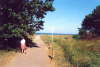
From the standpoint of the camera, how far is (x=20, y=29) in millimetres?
26766

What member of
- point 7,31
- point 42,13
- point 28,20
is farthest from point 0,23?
point 42,13

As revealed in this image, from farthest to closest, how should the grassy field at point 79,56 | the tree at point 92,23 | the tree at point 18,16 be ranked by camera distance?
the tree at point 92,23 < the tree at point 18,16 < the grassy field at point 79,56

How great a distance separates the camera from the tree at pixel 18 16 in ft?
87.3

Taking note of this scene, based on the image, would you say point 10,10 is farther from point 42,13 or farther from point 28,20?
point 42,13

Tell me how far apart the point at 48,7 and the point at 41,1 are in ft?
3.88

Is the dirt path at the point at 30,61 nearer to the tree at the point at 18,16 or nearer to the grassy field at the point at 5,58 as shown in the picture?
the grassy field at the point at 5,58

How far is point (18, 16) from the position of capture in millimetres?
26781

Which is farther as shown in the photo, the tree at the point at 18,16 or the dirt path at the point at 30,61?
the tree at the point at 18,16

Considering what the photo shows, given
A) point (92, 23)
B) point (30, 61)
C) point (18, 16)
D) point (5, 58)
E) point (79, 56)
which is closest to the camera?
point (30, 61)

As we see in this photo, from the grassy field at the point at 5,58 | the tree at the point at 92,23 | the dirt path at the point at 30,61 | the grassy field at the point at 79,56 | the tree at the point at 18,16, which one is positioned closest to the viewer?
the grassy field at the point at 79,56

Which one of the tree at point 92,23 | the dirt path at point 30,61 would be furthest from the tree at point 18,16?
the tree at point 92,23

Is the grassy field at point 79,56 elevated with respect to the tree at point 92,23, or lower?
lower

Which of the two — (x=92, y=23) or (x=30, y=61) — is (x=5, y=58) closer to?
(x=30, y=61)

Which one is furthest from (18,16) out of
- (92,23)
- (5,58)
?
(92,23)
